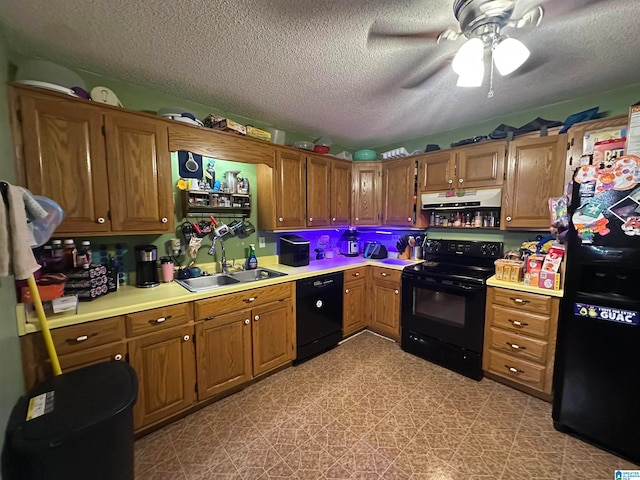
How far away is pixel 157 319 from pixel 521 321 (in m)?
2.80

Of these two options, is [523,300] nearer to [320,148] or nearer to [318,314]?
[318,314]

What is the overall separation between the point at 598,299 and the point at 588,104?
71.2 inches

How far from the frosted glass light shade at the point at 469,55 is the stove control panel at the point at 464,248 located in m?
1.97

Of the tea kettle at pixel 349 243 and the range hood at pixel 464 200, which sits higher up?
the range hood at pixel 464 200

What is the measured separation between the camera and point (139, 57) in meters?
1.69

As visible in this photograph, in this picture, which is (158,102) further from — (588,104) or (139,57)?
(588,104)

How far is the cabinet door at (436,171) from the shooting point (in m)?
2.75

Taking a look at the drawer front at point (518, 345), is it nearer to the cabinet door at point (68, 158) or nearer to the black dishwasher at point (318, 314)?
the black dishwasher at point (318, 314)

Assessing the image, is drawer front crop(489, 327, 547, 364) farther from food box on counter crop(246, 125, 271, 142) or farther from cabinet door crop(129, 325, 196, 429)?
food box on counter crop(246, 125, 271, 142)

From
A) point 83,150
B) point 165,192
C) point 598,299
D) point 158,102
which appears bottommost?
point 598,299

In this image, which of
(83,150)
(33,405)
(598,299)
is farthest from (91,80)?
(598,299)

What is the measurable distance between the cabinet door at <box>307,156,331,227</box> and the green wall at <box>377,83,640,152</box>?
135cm

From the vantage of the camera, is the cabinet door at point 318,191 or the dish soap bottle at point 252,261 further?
the cabinet door at point 318,191

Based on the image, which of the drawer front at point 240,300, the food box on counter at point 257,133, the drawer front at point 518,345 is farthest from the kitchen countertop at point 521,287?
the food box on counter at point 257,133
